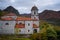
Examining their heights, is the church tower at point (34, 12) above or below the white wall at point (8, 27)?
above

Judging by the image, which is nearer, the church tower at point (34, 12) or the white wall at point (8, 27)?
the white wall at point (8, 27)

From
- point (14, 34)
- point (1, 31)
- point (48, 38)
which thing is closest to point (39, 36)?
point (48, 38)

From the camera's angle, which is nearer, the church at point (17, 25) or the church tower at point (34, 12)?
the church at point (17, 25)

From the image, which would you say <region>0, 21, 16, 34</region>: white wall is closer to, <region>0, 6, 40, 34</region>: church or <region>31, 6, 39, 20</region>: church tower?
<region>0, 6, 40, 34</region>: church

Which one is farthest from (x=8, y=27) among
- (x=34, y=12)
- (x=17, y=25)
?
(x=34, y=12)

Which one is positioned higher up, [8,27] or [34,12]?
[34,12]

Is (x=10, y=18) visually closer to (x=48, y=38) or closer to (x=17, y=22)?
(x=17, y=22)

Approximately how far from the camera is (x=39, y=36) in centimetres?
3488

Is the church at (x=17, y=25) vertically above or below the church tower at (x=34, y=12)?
below

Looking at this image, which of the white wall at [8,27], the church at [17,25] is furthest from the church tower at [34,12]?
the white wall at [8,27]

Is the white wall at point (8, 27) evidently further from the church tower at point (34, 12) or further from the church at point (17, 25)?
the church tower at point (34, 12)

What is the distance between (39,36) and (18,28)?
23.6 ft

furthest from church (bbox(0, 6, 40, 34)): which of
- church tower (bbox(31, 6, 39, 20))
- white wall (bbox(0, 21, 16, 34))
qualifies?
church tower (bbox(31, 6, 39, 20))

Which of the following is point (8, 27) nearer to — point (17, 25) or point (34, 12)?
point (17, 25)
